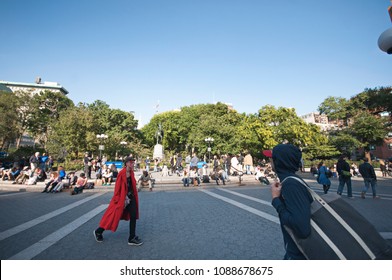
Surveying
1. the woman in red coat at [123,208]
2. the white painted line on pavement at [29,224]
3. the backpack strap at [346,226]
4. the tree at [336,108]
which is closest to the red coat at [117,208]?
the woman in red coat at [123,208]

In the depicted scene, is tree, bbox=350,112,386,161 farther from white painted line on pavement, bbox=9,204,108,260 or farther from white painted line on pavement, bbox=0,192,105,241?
white painted line on pavement, bbox=0,192,105,241

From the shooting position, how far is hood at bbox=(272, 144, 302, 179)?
176 cm

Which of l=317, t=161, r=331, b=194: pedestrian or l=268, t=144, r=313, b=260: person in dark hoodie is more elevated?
l=268, t=144, r=313, b=260: person in dark hoodie

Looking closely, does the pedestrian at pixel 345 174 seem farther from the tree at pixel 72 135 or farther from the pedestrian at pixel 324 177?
the tree at pixel 72 135

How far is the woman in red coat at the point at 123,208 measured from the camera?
4.03 m

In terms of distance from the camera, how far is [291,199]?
154 cm

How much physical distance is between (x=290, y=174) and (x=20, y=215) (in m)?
8.16

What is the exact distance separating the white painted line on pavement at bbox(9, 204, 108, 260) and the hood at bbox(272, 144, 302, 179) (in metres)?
4.24

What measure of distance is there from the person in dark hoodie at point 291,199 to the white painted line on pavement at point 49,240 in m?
4.12

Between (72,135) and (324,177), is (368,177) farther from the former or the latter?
(72,135)

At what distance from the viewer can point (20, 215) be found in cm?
639

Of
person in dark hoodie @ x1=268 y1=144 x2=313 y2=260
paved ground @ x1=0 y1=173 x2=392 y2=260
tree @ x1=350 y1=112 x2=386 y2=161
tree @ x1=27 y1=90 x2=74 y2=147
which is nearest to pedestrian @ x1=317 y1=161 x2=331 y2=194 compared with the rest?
paved ground @ x1=0 y1=173 x2=392 y2=260

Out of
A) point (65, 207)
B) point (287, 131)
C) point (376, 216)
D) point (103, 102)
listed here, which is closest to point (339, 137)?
point (287, 131)
